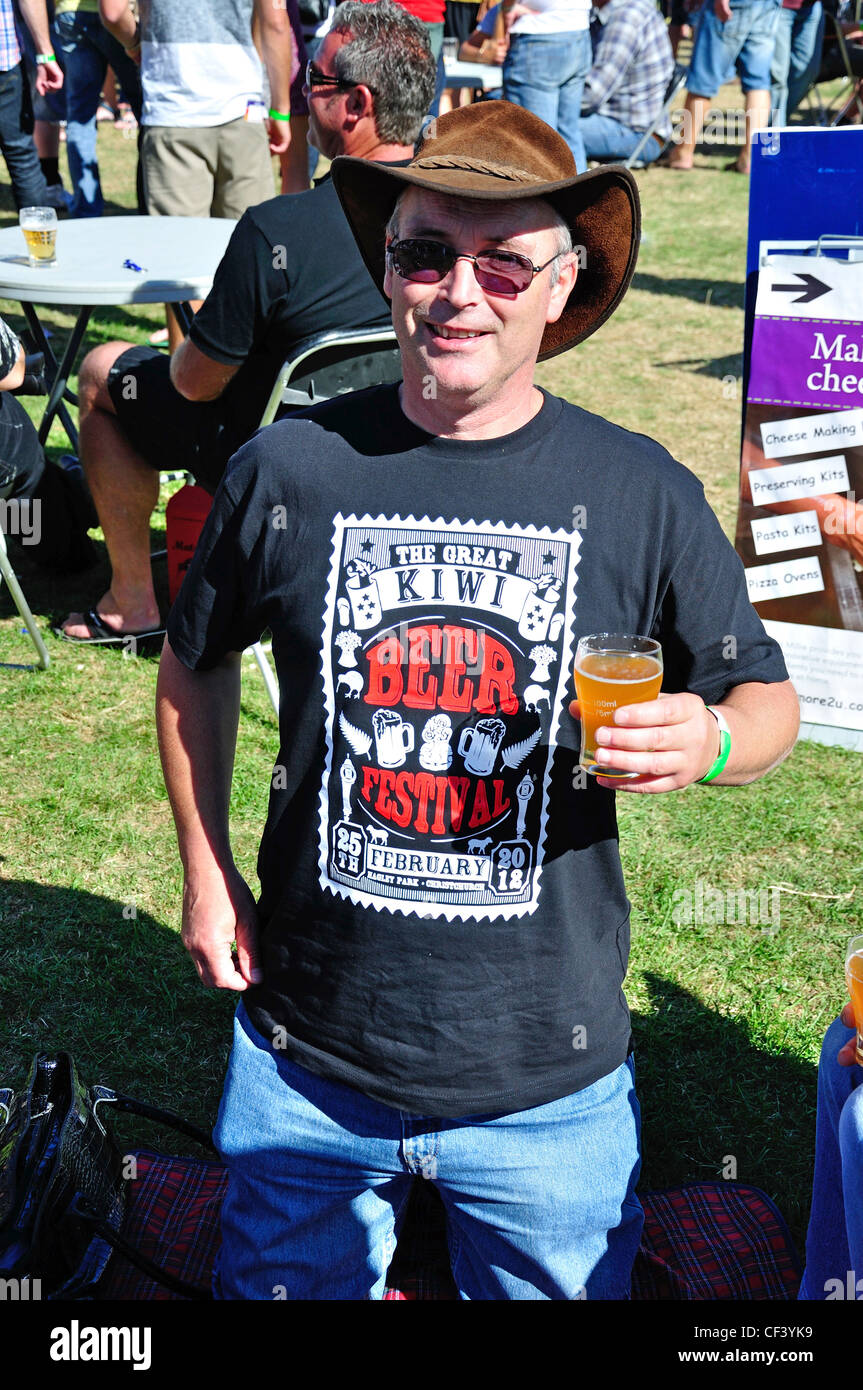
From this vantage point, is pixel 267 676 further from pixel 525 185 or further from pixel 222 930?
pixel 525 185

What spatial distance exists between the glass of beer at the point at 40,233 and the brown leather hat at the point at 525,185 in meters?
2.84

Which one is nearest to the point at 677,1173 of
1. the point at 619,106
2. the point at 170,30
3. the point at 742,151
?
the point at 170,30

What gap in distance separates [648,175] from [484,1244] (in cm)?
1232

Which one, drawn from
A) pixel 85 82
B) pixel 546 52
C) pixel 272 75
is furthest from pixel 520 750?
pixel 85 82

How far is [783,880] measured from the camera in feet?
12.0

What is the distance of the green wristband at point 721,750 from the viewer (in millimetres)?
1770

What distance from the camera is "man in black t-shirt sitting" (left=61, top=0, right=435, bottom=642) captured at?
373 cm

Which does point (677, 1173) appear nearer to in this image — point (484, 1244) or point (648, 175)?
point (484, 1244)

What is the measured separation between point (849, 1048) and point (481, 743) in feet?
2.41

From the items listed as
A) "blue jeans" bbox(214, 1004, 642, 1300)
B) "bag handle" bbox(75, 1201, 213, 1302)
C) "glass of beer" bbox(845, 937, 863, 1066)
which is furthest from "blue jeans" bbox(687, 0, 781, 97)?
"bag handle" bbox(75, 1201, 213, 1302)

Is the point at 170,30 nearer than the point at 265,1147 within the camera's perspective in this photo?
No

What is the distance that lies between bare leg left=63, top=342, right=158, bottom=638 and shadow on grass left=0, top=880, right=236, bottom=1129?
1431mm

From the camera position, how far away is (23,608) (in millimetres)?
4438

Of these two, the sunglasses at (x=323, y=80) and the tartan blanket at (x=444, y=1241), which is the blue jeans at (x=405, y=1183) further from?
the sunglasses at (x=323, y=80)
